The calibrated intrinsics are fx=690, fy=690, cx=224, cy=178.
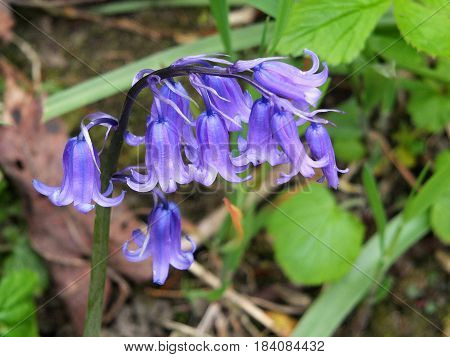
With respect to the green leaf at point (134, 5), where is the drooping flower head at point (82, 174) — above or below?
below

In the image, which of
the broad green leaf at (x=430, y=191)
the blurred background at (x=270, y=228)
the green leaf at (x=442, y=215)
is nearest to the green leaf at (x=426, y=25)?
the blurred background at (x=270, y=228)

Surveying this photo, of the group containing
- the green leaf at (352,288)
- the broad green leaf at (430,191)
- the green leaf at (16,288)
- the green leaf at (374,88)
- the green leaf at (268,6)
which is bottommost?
the green leaf at (352,288)

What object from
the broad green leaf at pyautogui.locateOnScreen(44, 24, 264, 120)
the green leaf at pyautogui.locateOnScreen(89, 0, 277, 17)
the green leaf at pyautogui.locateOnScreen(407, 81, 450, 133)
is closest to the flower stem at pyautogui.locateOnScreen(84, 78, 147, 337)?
the broad green leaf at pyautogui.locateOnScreen(44, 24, 264, 120)

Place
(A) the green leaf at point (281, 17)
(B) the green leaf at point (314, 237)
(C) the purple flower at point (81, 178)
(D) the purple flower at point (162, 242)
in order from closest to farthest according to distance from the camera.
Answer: (C) the purple flower at point (81, 178), (D) the purple flower at point (162, 242), (A) the green leaf at point (281, 17), (B) the green leaf at point (314, 237)

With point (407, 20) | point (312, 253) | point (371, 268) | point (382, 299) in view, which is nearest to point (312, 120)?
point (407, 20)

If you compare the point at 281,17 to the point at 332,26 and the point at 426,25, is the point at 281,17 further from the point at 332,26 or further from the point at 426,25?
the point at 426,25

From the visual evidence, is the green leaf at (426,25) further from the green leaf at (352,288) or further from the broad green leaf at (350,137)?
the green leaf at (352,288)
